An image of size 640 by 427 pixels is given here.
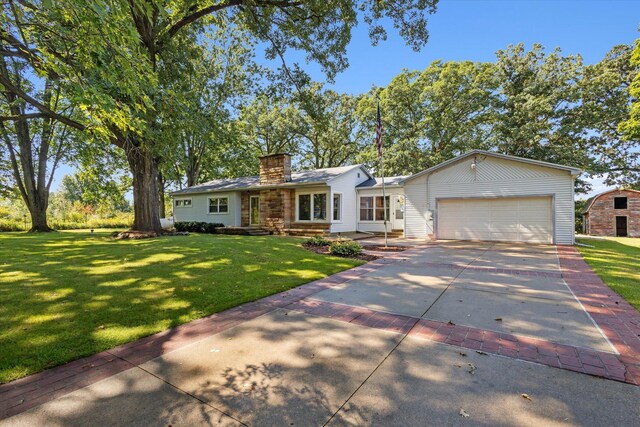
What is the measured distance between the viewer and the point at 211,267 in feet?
22.2

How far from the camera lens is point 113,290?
4898 mm

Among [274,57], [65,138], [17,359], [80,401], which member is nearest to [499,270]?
[80,401]

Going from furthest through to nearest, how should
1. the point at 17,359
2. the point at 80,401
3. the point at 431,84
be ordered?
the point at 431,84 < the point at 17,359 < the point at 80,401

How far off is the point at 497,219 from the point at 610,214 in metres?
13.8

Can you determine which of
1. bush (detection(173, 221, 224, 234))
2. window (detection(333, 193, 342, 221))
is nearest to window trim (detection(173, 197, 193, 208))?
bush (detection(173, 221, 224, 234))

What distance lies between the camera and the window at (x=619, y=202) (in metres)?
19.6

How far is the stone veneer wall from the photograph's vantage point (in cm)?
1930

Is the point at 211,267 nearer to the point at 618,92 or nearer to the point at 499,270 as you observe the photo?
the point at 499,270

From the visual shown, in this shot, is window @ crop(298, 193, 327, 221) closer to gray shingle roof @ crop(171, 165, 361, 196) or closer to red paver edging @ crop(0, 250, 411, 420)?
gray shingle roof @ crop(171, 165, 361, 196)

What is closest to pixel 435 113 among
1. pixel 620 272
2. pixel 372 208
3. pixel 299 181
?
pixel 372 208

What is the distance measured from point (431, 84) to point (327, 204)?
14.5 m

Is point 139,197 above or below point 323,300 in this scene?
above

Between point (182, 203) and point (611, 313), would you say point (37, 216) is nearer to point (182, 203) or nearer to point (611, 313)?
point (182, 203)

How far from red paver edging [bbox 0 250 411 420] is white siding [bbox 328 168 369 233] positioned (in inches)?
446
